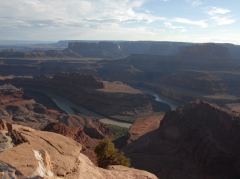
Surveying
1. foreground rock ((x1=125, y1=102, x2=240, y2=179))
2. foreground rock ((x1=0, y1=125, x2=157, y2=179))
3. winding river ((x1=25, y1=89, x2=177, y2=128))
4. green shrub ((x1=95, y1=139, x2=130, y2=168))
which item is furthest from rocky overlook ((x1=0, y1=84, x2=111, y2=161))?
foreground rock ((x1=0, y1=125, x2=157, y2=179))

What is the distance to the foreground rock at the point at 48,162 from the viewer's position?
16284 mm

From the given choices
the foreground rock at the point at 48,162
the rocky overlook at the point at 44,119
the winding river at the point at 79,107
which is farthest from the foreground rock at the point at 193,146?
the winding river at the point at 79,107

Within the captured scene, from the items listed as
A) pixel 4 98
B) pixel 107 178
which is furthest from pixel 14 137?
pixel 4 98

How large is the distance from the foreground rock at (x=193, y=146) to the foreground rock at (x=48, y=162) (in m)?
26.6

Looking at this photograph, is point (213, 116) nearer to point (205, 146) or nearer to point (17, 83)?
point (205, 146)

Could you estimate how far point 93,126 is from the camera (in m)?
82.8

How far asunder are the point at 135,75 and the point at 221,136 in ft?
392

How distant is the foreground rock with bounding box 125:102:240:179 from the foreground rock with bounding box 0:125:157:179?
26646mm

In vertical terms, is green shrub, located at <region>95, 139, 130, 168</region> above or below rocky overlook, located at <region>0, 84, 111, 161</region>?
above

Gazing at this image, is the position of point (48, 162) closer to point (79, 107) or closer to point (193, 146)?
point (193, 146)

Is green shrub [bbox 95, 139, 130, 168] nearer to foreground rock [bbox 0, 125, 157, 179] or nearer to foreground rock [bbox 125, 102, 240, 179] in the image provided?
foreground rock [bbox 125, 102, 240, 179]

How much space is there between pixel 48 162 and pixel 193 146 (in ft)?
147

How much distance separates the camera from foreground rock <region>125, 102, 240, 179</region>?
5247 centimetres

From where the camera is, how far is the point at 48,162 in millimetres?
18500
